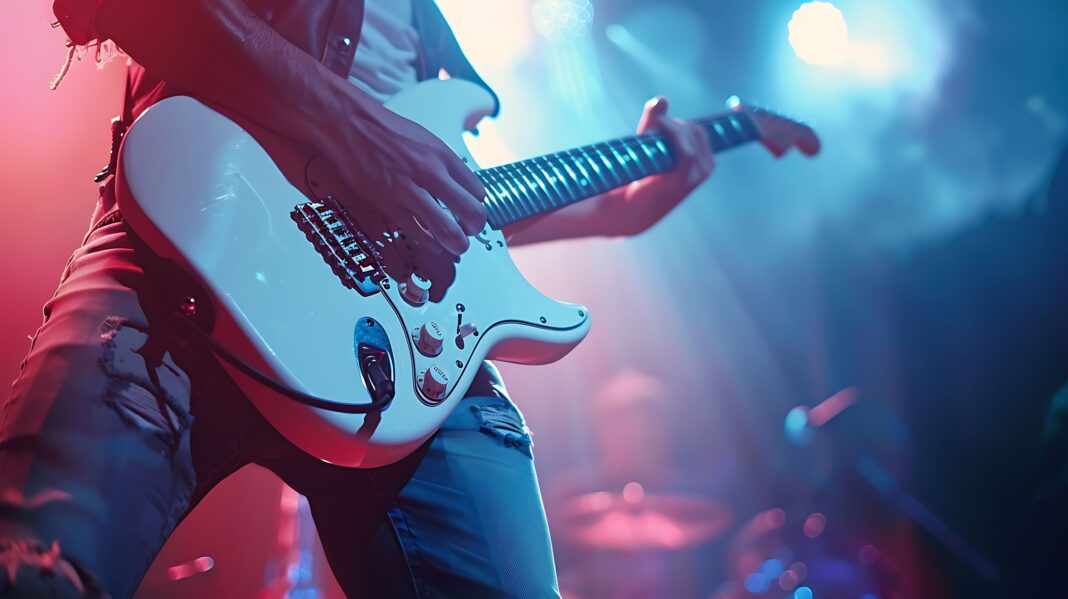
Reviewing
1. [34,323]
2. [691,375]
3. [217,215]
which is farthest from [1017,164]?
[34,323]

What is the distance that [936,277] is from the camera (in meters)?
3.27

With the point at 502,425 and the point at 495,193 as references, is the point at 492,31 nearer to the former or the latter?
the point at 495,193

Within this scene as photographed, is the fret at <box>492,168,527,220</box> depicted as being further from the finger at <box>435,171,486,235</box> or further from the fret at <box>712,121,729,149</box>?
the fret at <box>712,121,729,149</box>

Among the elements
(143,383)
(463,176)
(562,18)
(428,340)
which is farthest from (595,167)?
(562,18)

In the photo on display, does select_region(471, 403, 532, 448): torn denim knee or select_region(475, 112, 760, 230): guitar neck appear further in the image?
select_region(475, 112, 760, 230): guitar neck

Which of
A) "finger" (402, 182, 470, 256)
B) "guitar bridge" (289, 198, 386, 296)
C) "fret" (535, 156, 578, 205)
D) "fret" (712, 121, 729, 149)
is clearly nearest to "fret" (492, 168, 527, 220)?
"fret" (535, 156, 578, 205)

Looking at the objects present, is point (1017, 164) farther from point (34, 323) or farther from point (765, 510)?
point (34, 323)

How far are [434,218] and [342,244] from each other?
15cm

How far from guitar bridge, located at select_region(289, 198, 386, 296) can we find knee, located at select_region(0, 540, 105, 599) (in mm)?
418

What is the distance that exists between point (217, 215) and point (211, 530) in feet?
5.78

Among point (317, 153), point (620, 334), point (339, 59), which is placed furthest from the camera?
point (620, 334)

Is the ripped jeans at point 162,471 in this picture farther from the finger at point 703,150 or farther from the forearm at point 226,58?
the finger at point 703,150

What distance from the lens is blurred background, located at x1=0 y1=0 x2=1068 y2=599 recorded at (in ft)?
9.80

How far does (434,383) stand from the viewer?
0.89 metres
